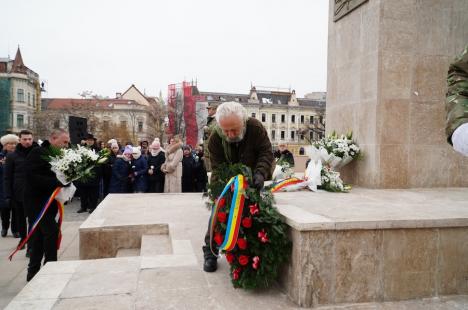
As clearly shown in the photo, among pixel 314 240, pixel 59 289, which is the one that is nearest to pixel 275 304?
pixel 314 240

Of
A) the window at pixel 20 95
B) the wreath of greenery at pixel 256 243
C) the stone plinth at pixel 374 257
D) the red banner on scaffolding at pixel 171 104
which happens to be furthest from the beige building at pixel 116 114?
the stone plinth at pixel 374 257

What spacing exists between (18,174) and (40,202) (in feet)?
8.29

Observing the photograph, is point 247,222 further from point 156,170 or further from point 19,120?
point 19,120

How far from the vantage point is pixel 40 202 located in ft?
16.2

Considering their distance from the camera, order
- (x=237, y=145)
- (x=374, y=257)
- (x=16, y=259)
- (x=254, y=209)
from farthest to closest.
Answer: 1. (x=16, y=259)
2. (x=237, y=145)
3. (x=254, y=209)
4. (x=374, y=257)

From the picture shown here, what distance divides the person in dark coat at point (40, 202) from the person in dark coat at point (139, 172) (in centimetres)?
538

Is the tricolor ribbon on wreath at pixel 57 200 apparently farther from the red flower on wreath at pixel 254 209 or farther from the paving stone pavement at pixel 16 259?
the red flower on wreath at pixel 254 209

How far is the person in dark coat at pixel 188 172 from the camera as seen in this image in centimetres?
1091

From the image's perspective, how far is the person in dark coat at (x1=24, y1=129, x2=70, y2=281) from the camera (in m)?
4.82

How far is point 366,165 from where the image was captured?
6598 millimetres

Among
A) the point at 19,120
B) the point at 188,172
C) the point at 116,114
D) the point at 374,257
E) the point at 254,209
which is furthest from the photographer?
the point at 116,114

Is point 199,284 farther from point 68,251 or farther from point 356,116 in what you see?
point 356,116

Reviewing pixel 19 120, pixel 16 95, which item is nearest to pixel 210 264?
pixel 19 120

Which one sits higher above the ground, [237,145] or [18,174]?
[237,145]
